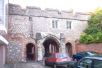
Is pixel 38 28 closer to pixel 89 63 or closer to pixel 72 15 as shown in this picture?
pixel 72 15

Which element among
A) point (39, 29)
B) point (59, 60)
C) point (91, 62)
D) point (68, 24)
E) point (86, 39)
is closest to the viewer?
point (91, 62)

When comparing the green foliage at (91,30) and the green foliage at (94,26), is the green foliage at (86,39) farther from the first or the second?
the green foliage at (91,30)

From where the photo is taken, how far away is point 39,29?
19.3 m

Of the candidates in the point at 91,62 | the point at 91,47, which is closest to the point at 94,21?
the point at 91,47

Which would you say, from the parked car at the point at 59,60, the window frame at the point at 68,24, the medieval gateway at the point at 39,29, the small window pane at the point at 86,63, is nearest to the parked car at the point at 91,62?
the small window pane at the point at 86,63

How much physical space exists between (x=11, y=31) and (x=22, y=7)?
3638mm

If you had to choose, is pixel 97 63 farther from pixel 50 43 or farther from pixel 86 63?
pixel 50 43

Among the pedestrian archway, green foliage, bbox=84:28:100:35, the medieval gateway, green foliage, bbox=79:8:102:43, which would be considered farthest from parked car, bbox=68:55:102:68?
green foliage, bbox=84:28:100:35

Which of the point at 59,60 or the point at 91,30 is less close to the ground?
the point at 91,30

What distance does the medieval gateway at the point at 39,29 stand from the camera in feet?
58.0

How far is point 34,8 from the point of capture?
19.4 meters

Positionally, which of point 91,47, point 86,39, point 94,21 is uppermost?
point 94,21

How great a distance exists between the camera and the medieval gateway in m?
17.7

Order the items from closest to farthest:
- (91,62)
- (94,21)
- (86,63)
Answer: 1. (91,62)
2. (86,63)
3. (94,21)
